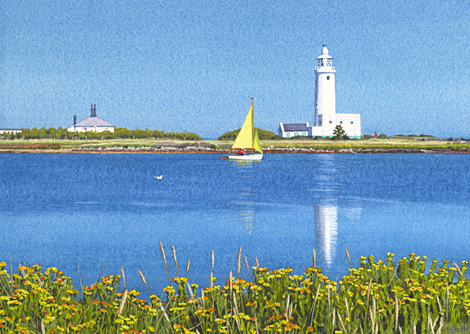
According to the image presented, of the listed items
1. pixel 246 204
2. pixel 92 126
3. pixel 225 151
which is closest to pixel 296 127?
pixel 225 151

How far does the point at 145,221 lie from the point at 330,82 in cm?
7520

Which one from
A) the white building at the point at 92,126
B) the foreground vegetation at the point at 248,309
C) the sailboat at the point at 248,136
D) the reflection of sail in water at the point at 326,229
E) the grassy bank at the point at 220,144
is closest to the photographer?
the foreground vegetation at the point at 248,309

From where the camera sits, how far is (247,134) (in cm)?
5550

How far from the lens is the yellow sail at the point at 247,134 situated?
5391cm

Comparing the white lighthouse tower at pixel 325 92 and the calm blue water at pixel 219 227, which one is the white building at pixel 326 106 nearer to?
the white lighthouse tower at pixel 325 92

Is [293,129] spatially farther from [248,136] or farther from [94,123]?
[94,123]

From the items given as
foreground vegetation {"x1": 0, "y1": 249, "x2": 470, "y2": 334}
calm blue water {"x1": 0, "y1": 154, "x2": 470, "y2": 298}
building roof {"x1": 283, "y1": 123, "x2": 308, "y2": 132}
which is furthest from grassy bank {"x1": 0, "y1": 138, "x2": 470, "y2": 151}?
foreground vegetation {"x1": 0, "y1": 249, "x2": 470, "y2": 334}

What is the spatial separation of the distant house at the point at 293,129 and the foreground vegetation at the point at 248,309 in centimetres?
9316

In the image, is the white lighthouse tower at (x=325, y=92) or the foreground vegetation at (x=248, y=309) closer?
the foreground vegetation at (x=248, y=309)

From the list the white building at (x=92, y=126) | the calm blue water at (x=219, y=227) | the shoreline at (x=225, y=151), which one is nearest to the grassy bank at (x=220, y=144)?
the shoreline at (x=225, y=151)

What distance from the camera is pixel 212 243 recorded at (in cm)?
1204

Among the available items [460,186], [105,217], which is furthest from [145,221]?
[460,186]

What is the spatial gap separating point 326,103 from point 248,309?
83.7m

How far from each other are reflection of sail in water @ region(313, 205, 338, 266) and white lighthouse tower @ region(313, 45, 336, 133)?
67.9 metres
